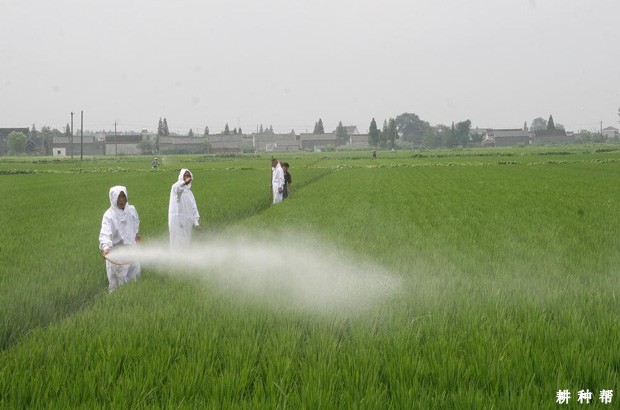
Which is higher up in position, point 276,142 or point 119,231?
point 276,142

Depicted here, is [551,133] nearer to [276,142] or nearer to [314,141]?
[314,141]

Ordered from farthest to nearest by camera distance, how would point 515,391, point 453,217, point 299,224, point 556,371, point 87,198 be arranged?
1. point 87,198
2. point 453,217
3. point 299,224
4. point 556,371
5. point 515,391

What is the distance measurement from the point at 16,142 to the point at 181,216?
96066 mm

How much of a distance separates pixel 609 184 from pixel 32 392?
69.9 feet

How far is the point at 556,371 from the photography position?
3.01 metres

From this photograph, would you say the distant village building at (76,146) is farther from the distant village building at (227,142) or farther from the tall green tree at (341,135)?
Answer: the tall green tree at (341,135)

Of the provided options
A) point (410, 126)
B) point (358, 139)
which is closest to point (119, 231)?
point (358, 139)

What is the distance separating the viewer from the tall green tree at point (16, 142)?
9144 cm

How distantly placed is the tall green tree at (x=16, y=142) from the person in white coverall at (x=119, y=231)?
317ft

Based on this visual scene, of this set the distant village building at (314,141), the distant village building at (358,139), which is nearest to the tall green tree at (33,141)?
the distant village building at (314,141)

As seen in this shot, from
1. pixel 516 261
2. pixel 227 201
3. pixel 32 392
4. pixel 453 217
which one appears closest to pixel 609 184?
pixel 453 217

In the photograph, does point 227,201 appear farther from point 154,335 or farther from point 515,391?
point 515,391

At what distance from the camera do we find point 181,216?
8297mm

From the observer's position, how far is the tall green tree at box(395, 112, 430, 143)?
155250 millimetres
